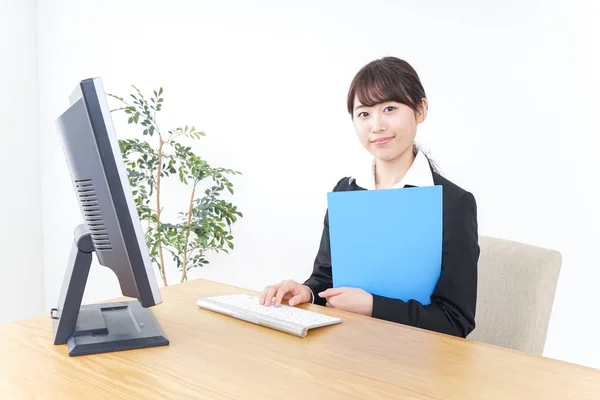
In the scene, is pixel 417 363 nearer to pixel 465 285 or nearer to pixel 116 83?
pixel 465 285

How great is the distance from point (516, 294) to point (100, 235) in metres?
1.04

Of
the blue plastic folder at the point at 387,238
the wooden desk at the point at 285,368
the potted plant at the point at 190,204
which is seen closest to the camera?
the wooden desk at the point at 285,368

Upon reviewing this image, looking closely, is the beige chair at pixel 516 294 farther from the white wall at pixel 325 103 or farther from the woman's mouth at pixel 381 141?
the white wall at pixel 325 103

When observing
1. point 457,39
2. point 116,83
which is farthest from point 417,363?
point 116,83

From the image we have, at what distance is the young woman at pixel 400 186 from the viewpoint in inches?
50.6

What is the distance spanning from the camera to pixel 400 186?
1.54 m

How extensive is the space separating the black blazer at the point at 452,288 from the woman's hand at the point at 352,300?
0.05ft

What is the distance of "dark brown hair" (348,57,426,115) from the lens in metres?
1.49

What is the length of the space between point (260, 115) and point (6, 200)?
5.53 ft

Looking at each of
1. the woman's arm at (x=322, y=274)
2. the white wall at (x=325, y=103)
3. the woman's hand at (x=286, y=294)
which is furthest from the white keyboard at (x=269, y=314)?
the white wall at (x=325, y=103)

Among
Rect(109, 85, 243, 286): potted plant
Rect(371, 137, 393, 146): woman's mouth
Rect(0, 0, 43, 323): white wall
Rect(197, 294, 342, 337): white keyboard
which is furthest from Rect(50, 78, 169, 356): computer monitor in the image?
Rect(0, 0, 43, 323): white wall

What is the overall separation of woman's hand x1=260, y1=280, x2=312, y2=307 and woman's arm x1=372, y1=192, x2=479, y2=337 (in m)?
0.18

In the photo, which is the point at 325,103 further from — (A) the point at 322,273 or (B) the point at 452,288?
(B) the point at 452,288

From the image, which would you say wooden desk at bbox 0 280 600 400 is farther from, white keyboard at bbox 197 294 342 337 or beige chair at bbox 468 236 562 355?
beige chair at bbox 468 236 562 355
